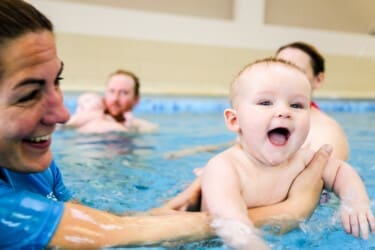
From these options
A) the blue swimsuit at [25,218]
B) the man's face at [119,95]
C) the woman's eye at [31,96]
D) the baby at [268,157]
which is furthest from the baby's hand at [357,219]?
the man's face at [119,95]

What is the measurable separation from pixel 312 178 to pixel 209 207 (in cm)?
39

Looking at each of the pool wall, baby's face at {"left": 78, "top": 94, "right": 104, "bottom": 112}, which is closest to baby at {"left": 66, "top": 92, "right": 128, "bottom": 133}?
baby's face at {"left": 78, "top": 94, "right": 104, "bottom": 112}

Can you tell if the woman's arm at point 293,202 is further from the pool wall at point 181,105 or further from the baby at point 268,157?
the pool wall at point 181,105

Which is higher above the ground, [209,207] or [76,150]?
→ [209,207]

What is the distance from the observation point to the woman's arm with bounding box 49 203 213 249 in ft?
3.68

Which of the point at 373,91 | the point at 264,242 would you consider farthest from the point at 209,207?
the point at 373,91

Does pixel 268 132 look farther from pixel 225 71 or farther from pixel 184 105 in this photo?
pixel 225 71

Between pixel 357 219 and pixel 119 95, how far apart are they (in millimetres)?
3199

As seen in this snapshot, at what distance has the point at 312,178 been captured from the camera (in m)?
1.60

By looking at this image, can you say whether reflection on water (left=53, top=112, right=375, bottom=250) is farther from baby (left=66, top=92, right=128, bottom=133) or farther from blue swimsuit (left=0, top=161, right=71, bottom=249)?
blue swimsuit (left=0, top=161, right=71, bottom=249)

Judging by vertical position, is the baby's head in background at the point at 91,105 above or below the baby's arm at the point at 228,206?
below

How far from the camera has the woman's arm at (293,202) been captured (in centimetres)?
143

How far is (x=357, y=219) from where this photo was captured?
137cm

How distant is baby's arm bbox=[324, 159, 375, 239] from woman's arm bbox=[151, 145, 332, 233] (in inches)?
1.7
